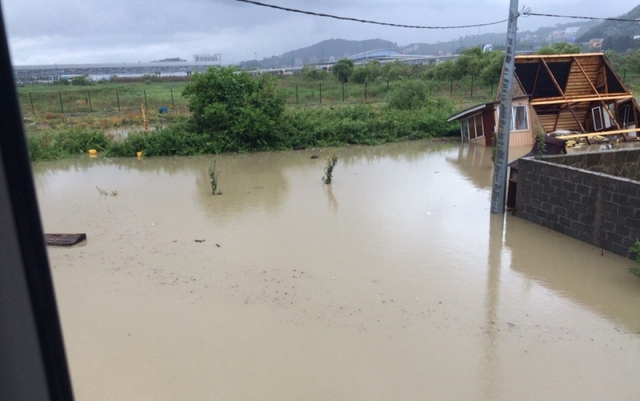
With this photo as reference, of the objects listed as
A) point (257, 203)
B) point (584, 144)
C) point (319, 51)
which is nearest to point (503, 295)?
point (257, 203)

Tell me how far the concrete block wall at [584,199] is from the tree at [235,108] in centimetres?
1092

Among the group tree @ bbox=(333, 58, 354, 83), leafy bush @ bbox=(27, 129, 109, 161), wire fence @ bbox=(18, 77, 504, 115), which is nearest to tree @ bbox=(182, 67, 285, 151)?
leafy bush @ bbox=(27, 129, 109, 161)

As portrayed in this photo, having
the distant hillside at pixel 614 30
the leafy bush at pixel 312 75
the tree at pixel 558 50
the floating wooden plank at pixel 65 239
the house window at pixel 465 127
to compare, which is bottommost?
the floating wooden plank at pixel 65 239

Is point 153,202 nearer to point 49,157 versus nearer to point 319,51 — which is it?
point 49,157

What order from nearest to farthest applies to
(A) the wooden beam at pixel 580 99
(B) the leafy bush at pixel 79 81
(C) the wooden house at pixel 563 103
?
(A) the wooden beam at pixel 580 99 → (C) the wooden house at pixel 563 103 → (B) the leafy bush at pixel 79 81

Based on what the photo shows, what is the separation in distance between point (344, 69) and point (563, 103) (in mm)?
28205

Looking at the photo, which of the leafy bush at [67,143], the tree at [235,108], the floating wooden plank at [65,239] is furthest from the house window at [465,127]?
the floating wooden plank at [65,239]

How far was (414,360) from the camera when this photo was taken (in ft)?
16.3

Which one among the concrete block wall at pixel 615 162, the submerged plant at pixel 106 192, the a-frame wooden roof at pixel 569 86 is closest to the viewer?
the concrete block wall at pixel 615 162

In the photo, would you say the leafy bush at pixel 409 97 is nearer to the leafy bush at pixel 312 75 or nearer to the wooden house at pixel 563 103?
the wooden house at pixel 563 103

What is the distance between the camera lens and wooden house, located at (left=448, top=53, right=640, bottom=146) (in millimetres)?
17203

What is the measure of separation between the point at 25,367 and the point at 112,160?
17087 millimetres

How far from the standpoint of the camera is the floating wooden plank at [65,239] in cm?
840

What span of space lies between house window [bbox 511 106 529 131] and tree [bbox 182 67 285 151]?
8.60m
